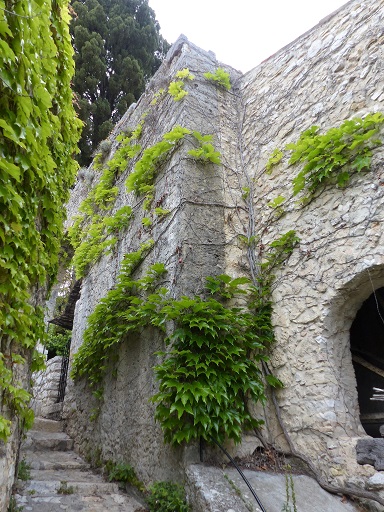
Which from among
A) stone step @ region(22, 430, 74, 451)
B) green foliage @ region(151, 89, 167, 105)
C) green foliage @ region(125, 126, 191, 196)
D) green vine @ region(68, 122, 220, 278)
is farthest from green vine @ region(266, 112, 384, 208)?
stone step @ region(22, 430, 74, 451)

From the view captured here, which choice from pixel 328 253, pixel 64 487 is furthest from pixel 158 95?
pixel 64 487

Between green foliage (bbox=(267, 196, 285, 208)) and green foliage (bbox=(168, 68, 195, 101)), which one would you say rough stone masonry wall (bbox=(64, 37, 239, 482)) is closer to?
green foliage (bbox=(168, 68, 195, 101))

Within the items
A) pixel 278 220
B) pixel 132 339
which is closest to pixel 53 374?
pixel 132 339

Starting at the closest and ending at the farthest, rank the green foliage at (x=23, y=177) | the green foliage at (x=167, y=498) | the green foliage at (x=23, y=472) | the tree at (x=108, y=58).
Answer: the green foliage at (x=23, y=177), the green foliage at (x=167, y=498), the green foliage at (x=23, y=472), the tree at (x=108, y=58)

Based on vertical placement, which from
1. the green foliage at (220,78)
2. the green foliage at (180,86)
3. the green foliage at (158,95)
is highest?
the green foliage at (158,95)

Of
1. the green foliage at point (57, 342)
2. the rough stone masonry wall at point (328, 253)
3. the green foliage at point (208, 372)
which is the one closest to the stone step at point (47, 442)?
the green foliage at point (208, 372)

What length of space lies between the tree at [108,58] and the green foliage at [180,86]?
7.04 m

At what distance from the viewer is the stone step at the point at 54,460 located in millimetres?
4350

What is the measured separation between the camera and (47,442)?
5.27m

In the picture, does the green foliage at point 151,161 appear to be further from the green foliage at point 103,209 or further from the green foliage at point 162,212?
the green foliage at point 103,209

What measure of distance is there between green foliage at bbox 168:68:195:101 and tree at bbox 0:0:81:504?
2470 mm

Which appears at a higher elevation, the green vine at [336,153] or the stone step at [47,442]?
the green vine at [336,153]

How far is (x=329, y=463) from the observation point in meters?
2.92

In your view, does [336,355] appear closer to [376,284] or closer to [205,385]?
[376,284]
